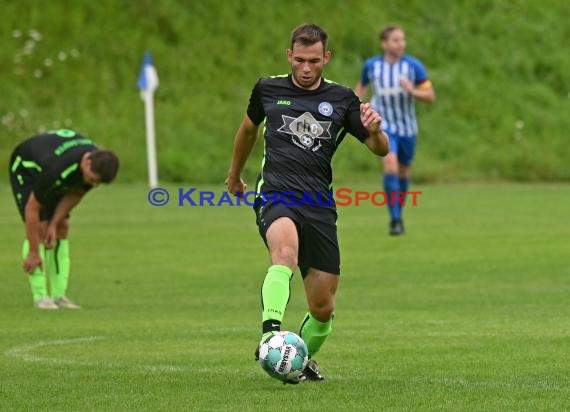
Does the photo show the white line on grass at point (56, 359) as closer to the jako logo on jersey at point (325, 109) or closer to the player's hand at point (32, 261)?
the jako logo on jersey at point (325, 109)

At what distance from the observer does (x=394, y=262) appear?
1784 centimetres

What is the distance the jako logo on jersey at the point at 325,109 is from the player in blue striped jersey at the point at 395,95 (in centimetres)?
1177

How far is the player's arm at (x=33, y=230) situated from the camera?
13231 millimetres

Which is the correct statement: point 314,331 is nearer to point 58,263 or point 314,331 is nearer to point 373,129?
point 373,129

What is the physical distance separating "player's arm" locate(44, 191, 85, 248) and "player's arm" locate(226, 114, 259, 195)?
4.37 m

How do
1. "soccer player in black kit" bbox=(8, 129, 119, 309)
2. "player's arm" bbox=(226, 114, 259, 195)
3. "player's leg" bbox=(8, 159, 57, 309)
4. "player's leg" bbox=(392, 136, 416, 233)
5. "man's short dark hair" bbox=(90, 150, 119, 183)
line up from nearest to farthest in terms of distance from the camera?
"player's arm" bbox=(226, 114, 259, 195)
"man's short dark hair" bbox=(90, 150, 119, 183)
"soccer player in black kit" bbox=(8, 129, 119, 309)
"player's leg" bbox=(8, 159, 57, 309)
"player's leg" bbox=(392, 136, 416, 233)

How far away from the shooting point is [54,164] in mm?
13125

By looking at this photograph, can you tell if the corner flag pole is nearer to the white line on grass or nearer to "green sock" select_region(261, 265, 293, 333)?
the white line on grass

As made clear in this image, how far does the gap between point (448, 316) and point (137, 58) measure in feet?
91.8

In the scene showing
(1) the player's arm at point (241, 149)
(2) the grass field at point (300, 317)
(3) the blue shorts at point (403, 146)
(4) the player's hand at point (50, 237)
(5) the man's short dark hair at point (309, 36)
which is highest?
(5) the man's short dark hair at point (309, 36)

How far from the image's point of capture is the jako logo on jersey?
8742 millimetres

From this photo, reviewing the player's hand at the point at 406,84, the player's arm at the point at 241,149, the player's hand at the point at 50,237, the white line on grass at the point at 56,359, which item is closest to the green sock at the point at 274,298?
the player's arm at the point at 241,149

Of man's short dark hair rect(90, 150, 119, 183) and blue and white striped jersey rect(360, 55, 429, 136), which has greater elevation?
blue and white striped jersey rect(360, 55, 429, 136)

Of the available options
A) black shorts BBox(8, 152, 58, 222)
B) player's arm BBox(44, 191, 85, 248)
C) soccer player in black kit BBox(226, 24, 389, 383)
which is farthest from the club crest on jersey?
black shorts BBox(8, 152, 58, 222)
